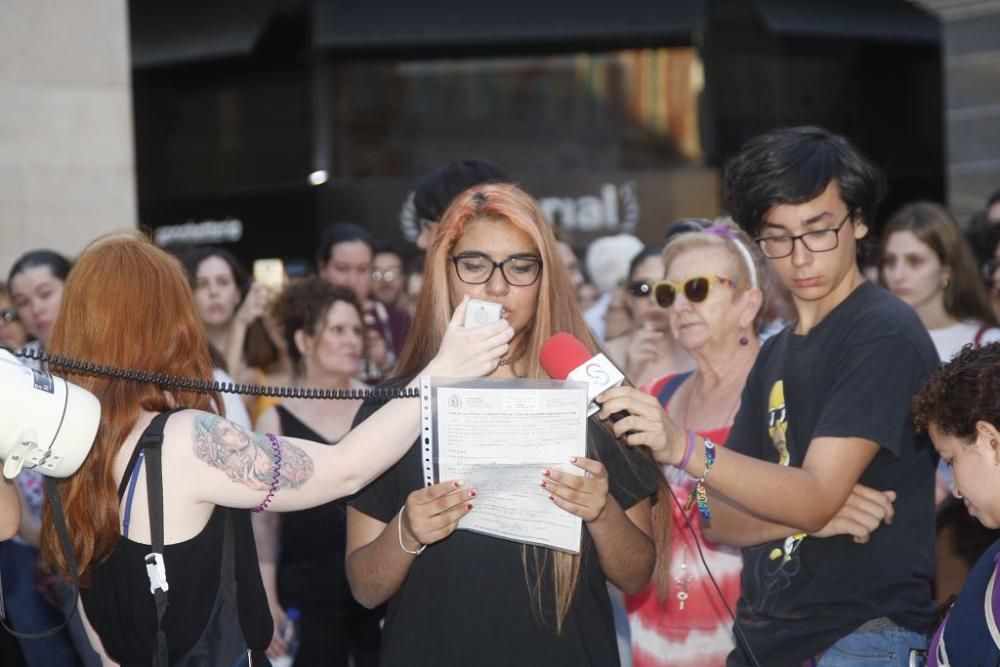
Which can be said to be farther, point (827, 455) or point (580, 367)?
point (827, 455)

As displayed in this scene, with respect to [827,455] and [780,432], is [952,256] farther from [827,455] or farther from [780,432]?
[827,455]

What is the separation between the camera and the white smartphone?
121 inches

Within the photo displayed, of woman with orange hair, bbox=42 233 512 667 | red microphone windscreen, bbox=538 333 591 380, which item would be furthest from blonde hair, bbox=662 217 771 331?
woman with orange hair, bbox=42 233 512 667

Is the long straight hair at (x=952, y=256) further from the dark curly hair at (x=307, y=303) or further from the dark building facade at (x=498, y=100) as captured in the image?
the dark building facade at (x=498, y=100)

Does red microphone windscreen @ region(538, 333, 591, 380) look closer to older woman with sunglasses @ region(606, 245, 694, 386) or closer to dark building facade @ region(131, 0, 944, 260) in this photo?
older woman with sunglasses @ region(606, 245, 694, 386)

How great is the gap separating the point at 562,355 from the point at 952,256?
3654 millimetres

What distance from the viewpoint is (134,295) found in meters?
3.15

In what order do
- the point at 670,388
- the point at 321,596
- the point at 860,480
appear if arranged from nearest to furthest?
the point at 860,480, the point at 670,388, the point at 321,596

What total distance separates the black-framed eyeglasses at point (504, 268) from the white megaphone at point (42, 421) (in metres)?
0.97

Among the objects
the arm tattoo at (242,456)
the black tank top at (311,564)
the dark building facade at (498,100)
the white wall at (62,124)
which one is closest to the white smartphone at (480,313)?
the arm tattoo at (242,456)

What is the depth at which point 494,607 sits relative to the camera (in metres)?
3.15

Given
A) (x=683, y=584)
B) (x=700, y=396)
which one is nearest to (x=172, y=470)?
(x=683, y=584)

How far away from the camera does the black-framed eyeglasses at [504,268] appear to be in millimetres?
3283

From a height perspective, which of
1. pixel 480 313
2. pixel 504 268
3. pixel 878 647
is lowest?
pixel 878 647
